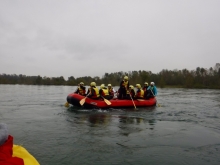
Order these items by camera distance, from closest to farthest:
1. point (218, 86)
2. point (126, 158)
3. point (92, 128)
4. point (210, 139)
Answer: point (126, 158) < point (210, 139) < point (92, 128) < point (218, 86)

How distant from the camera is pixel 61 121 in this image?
31.1 ft

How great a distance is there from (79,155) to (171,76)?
69.3 m

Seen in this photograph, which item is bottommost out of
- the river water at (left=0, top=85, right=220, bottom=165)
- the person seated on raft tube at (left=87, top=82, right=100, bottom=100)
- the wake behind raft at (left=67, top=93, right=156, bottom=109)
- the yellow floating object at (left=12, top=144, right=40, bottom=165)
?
the river water at (left=0, top=85, right=220, bottom=165)

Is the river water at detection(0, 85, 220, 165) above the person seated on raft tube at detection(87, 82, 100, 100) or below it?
below

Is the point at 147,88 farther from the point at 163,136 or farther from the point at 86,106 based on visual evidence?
the point at 163,136

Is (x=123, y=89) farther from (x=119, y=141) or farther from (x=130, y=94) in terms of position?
(x=119, y=141)

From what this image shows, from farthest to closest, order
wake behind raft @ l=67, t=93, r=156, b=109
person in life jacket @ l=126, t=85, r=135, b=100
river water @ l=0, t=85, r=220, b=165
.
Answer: person in life jacket @ l=126, t=85, r=135, b=100 < wake behind raft @ l=67, t=93, r=156, b=109 < river water @ l=0, t=85, r=220, b=165

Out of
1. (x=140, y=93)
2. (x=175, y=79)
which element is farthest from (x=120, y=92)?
(x=175, y=79)

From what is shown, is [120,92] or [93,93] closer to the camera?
[93,93]

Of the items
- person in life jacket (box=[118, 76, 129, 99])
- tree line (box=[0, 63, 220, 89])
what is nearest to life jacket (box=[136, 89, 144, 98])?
person in life jacket (box=[118, 76, 129, 99])

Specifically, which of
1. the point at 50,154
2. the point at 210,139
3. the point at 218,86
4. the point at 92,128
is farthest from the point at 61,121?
the point at 218,86

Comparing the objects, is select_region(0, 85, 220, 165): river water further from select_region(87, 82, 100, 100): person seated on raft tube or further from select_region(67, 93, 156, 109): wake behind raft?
select_region(87, 82, 100, 100): person seated on raft tube

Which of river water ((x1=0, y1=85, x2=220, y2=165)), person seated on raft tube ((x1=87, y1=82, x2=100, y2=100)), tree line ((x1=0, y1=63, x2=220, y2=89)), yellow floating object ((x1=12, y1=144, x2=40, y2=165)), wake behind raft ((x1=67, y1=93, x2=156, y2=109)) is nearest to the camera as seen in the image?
yellow floating object ((x1=12, y1=144, x2=40, y2=165))

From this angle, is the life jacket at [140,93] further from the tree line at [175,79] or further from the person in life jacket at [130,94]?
the tree line at [175,79]
